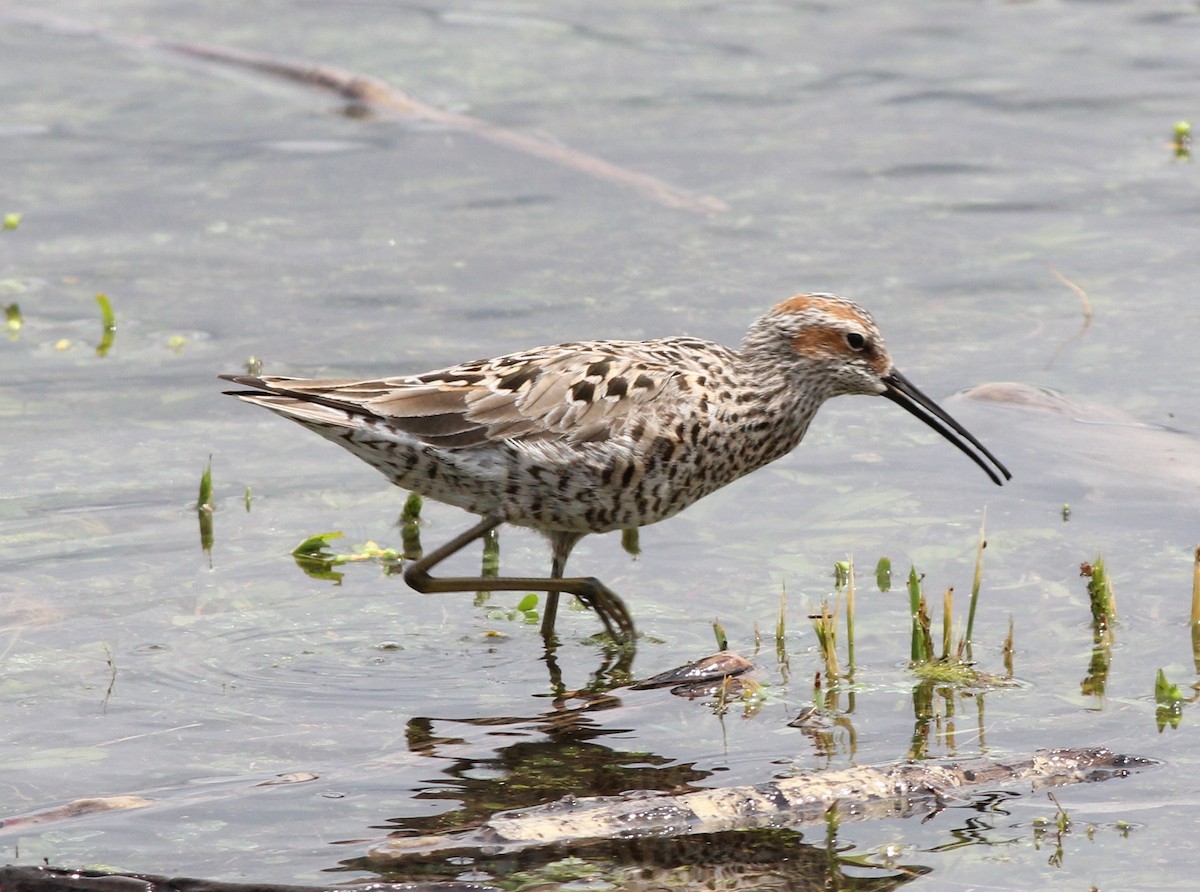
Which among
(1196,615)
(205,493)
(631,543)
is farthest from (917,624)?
(205,493)

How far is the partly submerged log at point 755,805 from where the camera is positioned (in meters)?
5.94

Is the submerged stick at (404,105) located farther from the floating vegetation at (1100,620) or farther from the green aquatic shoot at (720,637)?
the green aquatic shoot at (720,637)

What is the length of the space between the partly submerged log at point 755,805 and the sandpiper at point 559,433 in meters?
2.02

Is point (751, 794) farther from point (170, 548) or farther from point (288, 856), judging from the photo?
point (170, 548)

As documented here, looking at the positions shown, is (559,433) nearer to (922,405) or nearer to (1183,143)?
(922,405)

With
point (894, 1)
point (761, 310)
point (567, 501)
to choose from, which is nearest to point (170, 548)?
point (567, 501)

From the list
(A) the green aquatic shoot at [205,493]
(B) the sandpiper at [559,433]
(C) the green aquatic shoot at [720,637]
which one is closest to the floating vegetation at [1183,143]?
(B) the sandpiper at [559,433]

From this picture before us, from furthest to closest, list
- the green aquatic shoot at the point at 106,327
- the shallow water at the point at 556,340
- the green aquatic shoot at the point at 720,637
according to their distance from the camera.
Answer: the green aquatic shoot at the point at 106,327
the green aquatic shoot at the point at 720,637
the shallow water at the point at 556,340

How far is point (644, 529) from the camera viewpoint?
31.6 ft

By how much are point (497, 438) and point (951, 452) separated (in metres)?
3.27

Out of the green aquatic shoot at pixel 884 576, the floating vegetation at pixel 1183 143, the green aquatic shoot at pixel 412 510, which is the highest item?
the floating vegetation at pixel 1183 143

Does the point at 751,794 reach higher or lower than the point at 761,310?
lower

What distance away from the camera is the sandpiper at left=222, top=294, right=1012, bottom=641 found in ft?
26.4

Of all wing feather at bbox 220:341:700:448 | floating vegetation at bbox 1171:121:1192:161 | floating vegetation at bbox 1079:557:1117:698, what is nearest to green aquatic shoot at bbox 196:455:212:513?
wing feather at bbox 220:341:700:448
